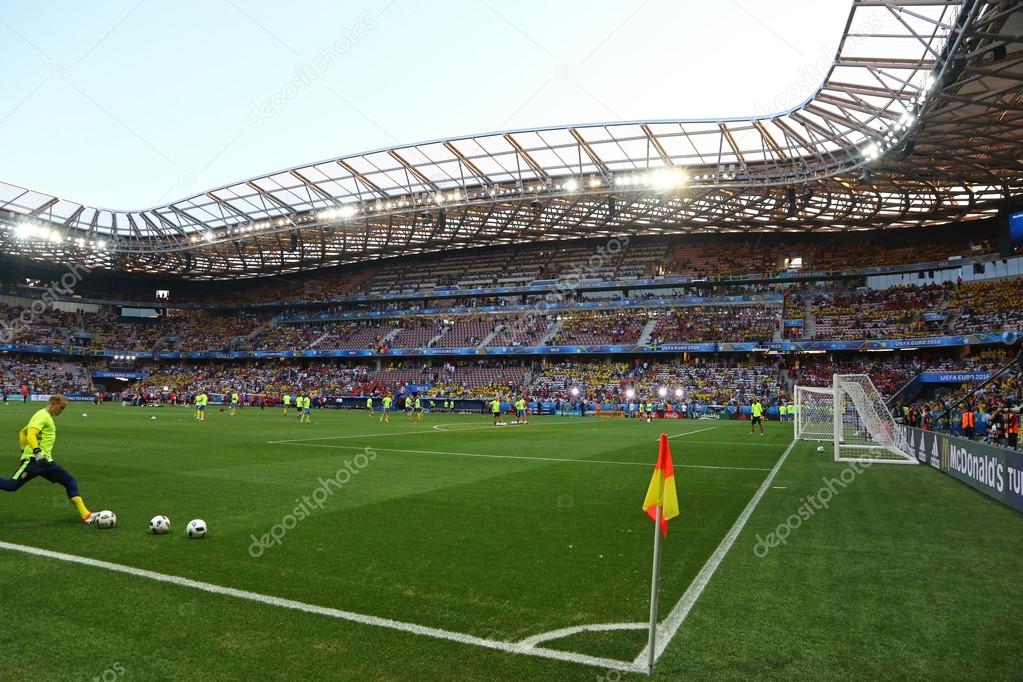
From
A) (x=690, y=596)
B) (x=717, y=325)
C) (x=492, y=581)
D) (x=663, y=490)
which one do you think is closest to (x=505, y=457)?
(x=492, y=581)

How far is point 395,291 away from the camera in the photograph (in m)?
72.8

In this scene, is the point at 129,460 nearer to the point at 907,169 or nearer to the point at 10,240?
the point at 907,169

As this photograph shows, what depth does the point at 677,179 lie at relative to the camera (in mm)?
40125

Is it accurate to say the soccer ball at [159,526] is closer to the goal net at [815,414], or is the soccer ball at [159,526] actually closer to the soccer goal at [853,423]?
the soccer goal at [853,423]

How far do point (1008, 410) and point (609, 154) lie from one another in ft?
83.0

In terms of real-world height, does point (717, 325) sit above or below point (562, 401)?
above

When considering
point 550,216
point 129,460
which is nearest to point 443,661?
point 129,460

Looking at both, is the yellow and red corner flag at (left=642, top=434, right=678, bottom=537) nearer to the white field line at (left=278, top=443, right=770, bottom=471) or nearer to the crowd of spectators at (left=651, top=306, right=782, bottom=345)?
the white field line at (left=278, top=443, right=770, bottom=471)

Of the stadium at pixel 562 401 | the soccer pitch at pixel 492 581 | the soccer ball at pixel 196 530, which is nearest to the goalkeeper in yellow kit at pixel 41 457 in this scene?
the stadium at pixel 562 401

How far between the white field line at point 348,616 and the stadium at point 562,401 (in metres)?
0.05

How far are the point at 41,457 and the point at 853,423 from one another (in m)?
27.1

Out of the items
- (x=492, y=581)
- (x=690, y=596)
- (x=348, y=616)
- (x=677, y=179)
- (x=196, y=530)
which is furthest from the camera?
(x=677, y=179)

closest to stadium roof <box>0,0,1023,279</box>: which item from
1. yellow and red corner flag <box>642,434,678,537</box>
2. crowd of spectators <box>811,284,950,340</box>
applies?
crowd of spectators <box>811,284,950,340</box>

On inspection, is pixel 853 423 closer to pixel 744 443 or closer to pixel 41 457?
pixel 744 443
